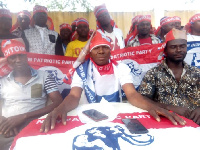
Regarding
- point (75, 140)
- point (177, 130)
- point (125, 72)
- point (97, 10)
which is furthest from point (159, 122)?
point (97, 10)

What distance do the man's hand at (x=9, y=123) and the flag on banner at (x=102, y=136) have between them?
683mm

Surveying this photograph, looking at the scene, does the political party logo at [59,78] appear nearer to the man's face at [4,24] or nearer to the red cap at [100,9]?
the man's face at [4,24]

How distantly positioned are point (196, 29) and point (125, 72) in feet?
7.26

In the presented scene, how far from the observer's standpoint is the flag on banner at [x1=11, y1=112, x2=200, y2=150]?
1306mm

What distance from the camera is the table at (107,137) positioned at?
51.3 inches

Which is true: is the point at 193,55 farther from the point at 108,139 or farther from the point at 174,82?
the point at 108,139

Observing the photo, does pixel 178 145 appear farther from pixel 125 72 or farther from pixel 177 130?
pixel 125 72

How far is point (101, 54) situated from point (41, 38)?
→ 198cm

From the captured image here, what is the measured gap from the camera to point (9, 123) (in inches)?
85.7

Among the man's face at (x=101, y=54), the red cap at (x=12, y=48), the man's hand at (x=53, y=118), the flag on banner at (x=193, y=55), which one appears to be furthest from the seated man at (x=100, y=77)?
the flag on banner at (x=193, y=55)

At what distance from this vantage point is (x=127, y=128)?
1500 mm

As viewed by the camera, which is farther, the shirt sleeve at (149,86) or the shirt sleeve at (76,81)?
the shirt sleeve at (149,86)

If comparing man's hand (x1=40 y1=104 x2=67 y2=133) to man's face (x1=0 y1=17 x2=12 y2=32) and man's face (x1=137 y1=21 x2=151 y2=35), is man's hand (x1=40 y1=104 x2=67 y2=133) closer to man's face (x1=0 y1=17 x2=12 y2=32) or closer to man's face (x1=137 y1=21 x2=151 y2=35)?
man's face (x1=0 y1=17 x2=12 y2=32)

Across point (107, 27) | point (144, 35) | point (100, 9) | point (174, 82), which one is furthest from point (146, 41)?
point (174, 82)
